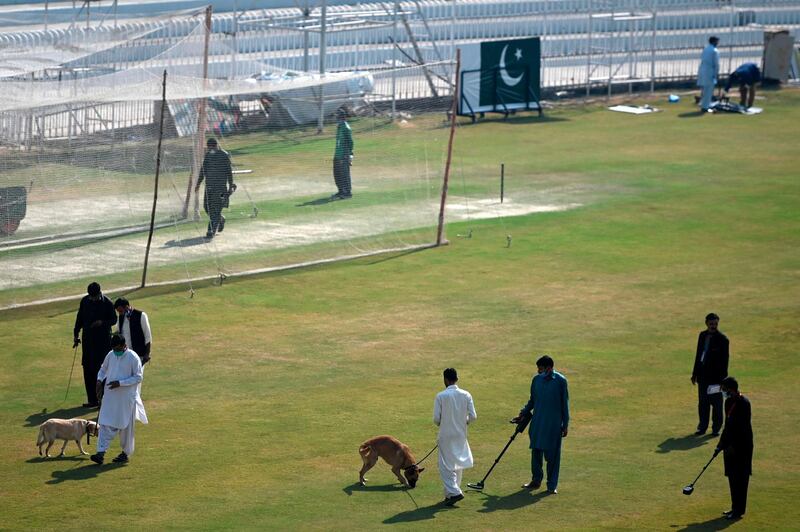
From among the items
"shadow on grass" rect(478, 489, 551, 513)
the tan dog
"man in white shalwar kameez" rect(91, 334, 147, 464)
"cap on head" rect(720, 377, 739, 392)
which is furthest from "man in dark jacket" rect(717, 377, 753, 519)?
the tan dog

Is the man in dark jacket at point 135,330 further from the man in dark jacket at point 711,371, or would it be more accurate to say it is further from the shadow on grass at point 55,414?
the man in dark jacket at point 711,371

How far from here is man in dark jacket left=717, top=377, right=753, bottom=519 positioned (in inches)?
511

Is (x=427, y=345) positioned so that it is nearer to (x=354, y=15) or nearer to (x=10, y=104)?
(x=10, y=104)

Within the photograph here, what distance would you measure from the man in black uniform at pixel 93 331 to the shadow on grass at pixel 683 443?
6930 millimetres

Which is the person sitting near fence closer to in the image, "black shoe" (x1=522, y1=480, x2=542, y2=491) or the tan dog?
"black shoe" (x1=522, y1=480, x2=542, y2=491)

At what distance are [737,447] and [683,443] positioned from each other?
2243 millimetres

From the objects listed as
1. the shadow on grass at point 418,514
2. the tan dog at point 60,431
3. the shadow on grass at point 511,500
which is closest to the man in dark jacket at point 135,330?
the tan dog at point 60,431

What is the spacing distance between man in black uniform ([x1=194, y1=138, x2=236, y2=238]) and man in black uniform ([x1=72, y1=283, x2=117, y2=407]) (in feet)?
24.0

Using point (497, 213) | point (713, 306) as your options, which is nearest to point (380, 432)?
point (713, 306)

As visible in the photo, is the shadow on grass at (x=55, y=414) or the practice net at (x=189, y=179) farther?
the practice net at (x=189, y=179)

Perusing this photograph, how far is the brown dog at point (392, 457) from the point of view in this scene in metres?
13.6

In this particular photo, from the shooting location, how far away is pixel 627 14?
1912 inches

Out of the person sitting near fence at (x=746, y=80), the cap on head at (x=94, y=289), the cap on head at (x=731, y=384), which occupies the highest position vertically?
the person sitting near fence at (x=746, y=80)

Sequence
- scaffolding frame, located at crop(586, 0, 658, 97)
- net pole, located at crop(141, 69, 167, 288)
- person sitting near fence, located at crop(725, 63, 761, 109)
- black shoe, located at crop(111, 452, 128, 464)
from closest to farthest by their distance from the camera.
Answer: black shoe, located at crop(111, 452, 128, 464)
net pole, located at crop(141, 69, 167, 288)
person sitting near fence, located at crop(725, 63, 761, 109)
scaffolding frame, located at crop(586, 0, 658, 97)
